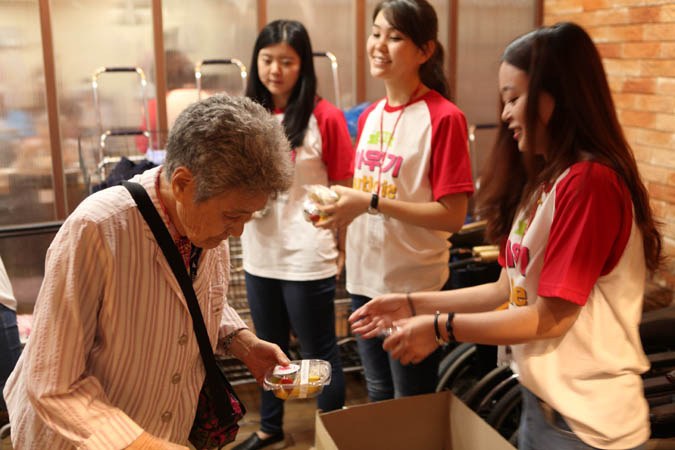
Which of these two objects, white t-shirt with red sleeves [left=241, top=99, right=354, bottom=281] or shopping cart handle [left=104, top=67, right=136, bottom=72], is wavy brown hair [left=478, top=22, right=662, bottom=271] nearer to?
white t-shirt with red sleeves [left=241, top=99, right=354, bottom=281]

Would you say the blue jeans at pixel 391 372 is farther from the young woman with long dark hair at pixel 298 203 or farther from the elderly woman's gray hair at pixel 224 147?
the elderly woman's gray hair at pixel 224 147

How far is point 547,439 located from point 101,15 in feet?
11.2

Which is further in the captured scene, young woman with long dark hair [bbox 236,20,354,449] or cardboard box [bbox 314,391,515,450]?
young woman with long dark hair [bbox 236,20,354,449]

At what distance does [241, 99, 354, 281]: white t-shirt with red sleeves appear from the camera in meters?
2.70

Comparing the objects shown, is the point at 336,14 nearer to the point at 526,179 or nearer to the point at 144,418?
the point at 526,179

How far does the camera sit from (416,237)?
2.38 metres

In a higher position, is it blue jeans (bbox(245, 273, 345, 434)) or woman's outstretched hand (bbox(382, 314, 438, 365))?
woman's outstretched hand (bbox(382, 314, 438, 365))

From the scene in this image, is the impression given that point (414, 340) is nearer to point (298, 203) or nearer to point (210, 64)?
point (298, 203)

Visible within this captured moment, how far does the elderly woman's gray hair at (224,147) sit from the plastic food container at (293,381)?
53 cm

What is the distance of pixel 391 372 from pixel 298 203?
2.47 ft

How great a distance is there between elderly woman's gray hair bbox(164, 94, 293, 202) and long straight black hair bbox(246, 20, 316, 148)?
1.38 metres

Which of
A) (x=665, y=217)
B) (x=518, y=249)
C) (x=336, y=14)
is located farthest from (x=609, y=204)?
(x=336, y=14)

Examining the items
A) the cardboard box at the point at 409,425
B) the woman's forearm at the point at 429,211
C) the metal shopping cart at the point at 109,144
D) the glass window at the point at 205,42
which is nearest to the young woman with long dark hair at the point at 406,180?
the woman's forearm at the point at 429,211

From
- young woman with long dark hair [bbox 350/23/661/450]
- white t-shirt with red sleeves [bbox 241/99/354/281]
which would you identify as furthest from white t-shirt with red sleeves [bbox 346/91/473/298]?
→ young woman with long dark hair [bbox 350/23/661/450]
